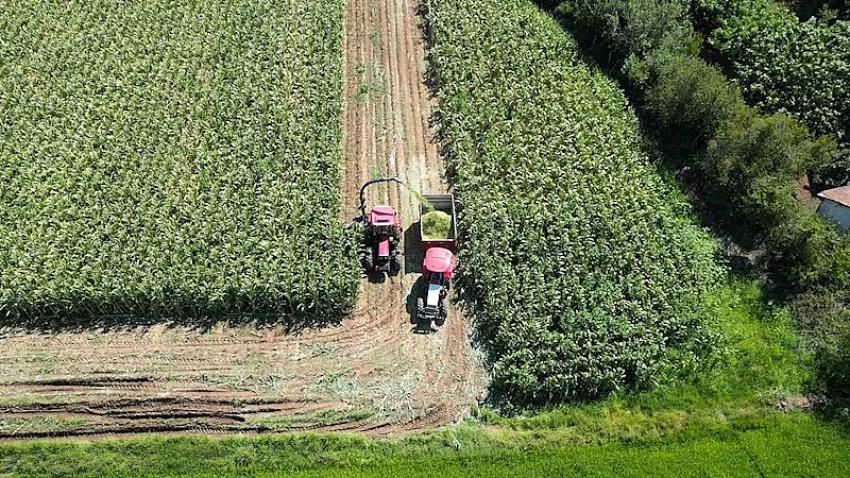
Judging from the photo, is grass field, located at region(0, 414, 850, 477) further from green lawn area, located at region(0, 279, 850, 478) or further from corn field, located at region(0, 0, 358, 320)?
corn field, located at region(0, 0, 358, 320)

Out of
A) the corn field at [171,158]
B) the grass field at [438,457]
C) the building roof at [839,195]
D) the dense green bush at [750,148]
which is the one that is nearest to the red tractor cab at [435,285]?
the corn field at [171,158]

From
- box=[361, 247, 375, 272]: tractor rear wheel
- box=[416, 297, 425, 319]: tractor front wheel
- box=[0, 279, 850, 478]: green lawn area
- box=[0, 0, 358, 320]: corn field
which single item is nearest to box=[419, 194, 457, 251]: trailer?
box=[361, 247, 375, 272]: tractor rear wheel

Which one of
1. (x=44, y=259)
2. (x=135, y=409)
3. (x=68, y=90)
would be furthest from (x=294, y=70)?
(x=135, y=409)

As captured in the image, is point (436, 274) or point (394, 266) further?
point (394, 266)

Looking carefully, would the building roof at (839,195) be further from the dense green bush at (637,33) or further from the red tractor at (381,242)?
the red tractor at (381,242)

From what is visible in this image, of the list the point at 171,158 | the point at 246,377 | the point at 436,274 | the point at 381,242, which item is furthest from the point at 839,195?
the point at 171,158

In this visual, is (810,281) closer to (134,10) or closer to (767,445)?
(767,445)

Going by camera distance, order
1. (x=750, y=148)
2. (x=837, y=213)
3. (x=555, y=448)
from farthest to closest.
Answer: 1. (x=837, y=213)
2. (x=750, y=148)
3. (x=555, y=448)

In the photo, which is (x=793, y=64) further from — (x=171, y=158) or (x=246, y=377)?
(x=171, y=158)
